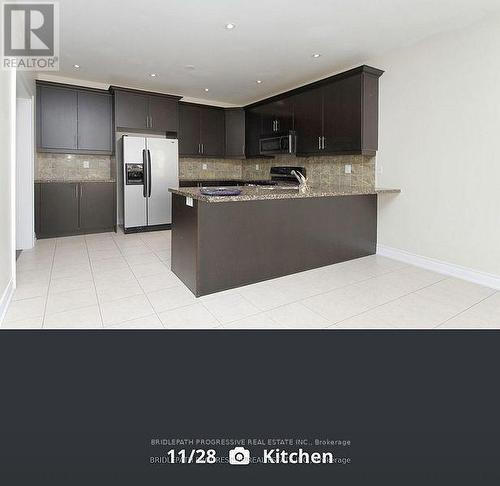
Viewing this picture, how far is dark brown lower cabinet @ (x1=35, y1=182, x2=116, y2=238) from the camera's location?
4965mm

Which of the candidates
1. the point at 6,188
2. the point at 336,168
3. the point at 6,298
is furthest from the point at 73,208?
the point at 336,168

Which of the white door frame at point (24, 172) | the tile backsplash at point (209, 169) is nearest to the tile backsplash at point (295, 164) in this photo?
the tile backsplash at point (209, 169)

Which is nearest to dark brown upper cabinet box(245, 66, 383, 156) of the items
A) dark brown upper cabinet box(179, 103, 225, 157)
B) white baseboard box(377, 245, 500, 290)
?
white baseboard box(377, 245, 500, 290)

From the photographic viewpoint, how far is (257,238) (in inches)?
125

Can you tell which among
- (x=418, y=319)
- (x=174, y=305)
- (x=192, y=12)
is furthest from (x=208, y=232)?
(x=192, y=12)

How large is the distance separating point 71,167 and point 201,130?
2411 millimetres

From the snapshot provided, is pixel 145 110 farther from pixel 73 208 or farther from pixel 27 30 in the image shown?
pixel 27 30

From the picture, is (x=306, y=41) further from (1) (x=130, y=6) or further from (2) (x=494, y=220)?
(2) (x=494, y=220)

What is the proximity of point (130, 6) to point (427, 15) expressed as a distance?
271cm

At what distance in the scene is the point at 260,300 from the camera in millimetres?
2793

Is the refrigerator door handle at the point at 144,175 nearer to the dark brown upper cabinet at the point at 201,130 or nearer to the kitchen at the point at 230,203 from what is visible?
the kitchen at the point at 230,203

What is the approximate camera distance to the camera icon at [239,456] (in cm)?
101

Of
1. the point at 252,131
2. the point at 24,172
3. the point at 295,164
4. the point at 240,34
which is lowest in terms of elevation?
the point at 24,172

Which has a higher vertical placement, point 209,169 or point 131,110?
point 131,110
